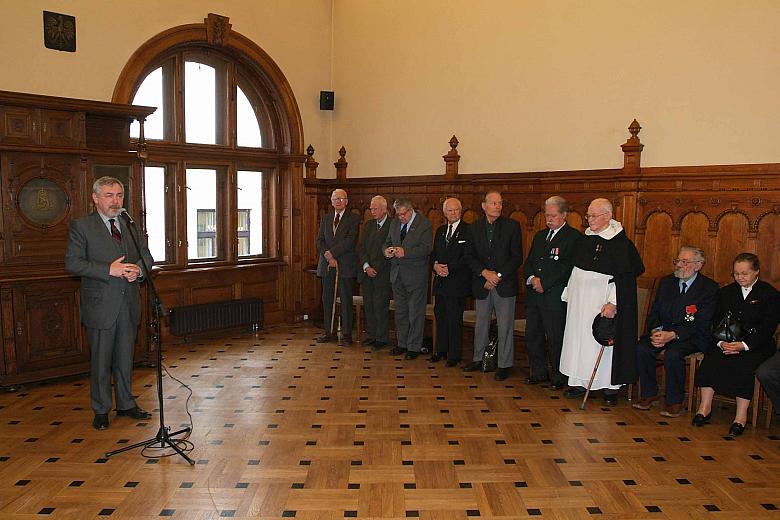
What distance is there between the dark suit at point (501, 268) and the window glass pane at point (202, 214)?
133 inches

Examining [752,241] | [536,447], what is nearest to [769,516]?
[536,447]

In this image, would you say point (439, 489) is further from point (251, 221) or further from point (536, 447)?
point (251, 221)

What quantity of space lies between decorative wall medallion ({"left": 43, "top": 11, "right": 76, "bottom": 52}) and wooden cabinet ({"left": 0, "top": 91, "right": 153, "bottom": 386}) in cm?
85

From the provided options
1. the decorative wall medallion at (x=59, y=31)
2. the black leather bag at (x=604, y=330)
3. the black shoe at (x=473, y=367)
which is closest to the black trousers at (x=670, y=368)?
the black leather bag at (x=604, y=330)

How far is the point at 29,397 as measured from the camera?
5.64 metres

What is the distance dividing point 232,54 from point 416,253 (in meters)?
3.38

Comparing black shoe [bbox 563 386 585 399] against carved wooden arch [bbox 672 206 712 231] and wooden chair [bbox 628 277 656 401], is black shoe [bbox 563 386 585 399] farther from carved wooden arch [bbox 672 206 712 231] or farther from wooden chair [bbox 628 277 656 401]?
carved wooden arch [bbox 672 206 712 231]

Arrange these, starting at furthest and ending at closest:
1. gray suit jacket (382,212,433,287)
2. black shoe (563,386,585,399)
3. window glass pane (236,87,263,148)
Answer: window glass pane (236,87,263,148), gray suit jacket (382,212,433,287), black shoe (563,386,585,399)

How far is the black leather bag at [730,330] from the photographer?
5039 millimetres

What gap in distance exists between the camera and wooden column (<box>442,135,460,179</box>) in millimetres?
7809

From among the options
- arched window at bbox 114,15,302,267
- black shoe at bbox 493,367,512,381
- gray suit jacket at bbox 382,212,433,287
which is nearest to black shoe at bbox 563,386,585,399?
black shoe at bbox 493,367,512,381

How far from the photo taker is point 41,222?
597cm

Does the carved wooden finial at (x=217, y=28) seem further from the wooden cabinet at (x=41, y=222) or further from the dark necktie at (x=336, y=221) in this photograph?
the dark necktie at (x=336, y=221)

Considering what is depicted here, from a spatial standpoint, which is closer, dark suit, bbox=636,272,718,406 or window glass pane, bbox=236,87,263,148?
dark suit, bbox=636,272,718,406
